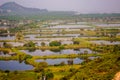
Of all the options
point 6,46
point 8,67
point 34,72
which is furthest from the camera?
point 6,46

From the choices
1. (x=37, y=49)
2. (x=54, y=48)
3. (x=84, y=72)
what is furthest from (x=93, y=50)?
(x=84, y=72)

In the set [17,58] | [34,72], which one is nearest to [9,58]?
[17,58]

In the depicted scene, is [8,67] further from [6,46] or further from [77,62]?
[6,46]

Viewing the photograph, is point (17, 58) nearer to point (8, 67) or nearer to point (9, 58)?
point (9, 58)

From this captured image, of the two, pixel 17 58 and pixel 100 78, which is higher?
pixel 100 78

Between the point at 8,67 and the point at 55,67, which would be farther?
the point at 8,67

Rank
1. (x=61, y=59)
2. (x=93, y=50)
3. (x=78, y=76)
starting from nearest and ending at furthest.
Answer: (x=78, y=76) → (x=61, y=59) → (x=93, y=50)
